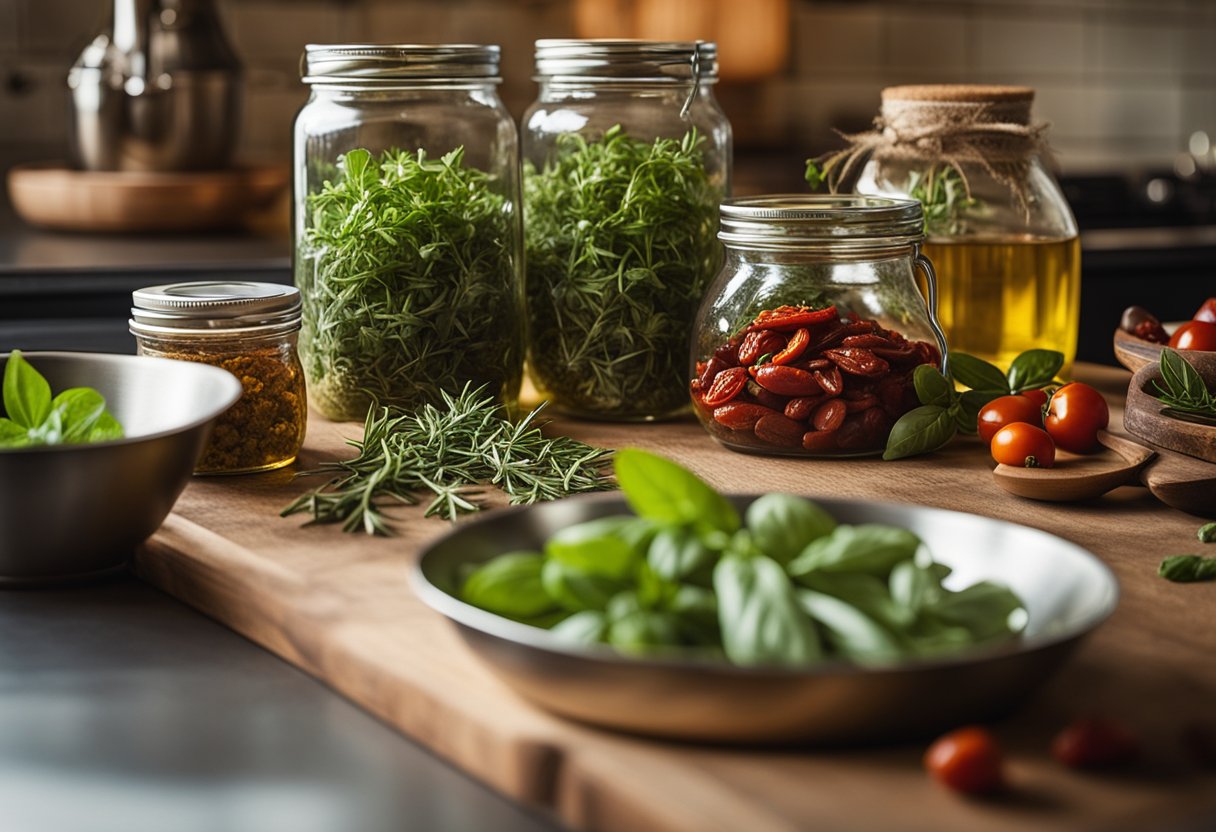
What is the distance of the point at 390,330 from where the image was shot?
1.15m

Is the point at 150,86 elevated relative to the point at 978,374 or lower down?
elevated

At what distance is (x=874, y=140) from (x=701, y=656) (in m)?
0.83

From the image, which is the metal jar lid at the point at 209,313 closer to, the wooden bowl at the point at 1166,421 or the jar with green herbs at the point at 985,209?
the jar with green herbs at the point at 985,209

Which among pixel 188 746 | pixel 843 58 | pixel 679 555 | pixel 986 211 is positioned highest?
pixel 843 58

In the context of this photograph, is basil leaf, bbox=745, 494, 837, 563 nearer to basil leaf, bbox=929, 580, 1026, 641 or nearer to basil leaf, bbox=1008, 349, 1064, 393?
basil leaf, bbox=929, 580, 1026, 641

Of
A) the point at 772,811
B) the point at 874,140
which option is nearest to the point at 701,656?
the point at 772,811

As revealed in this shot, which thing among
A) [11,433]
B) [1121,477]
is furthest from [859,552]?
[11,433]

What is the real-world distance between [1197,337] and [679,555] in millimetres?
724

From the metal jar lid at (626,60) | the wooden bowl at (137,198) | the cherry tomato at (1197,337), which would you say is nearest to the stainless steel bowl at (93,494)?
the metal jar lid at (626,60)

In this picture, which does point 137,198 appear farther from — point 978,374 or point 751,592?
point 751,592

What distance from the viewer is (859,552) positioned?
0.65m

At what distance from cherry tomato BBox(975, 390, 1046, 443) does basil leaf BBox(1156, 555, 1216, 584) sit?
28cm

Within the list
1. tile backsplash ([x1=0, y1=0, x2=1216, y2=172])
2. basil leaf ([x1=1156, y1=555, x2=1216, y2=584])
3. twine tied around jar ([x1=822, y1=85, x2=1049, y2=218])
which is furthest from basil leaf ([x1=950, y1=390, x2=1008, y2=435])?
tile backsplash ([x1=0, y1=0, x2=1216, y2=172])

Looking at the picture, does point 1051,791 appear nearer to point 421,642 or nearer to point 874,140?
point 421,642
